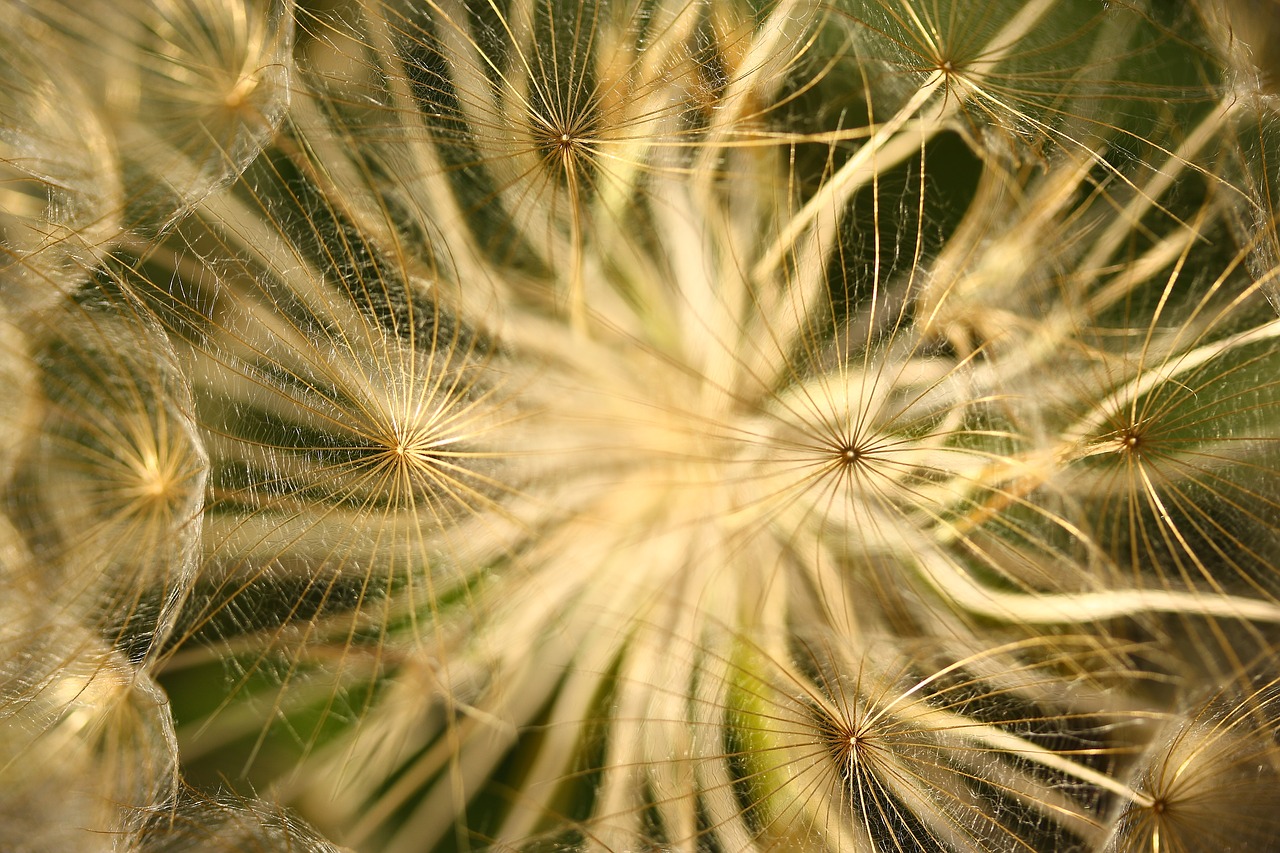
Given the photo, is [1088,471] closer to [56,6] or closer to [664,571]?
[664,571]

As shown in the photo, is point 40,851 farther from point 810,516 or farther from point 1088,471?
point 1088,471

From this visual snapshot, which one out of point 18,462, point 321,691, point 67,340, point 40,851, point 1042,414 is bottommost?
point 40,851

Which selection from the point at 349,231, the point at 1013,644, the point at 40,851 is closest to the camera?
the point at 40,851

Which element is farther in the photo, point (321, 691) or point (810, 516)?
point (810, 516)

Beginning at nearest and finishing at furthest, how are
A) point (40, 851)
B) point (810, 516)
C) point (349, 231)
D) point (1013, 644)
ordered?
point (40, 851) → point (349, 231) → point (1013, 644) → point (810, 516)

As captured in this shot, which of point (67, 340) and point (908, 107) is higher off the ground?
point (908, 107)

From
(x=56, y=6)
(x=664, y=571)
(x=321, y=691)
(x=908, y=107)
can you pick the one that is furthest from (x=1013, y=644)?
(x=56, y=6)

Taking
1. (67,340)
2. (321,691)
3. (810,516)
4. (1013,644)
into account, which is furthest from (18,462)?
(1013,644)
